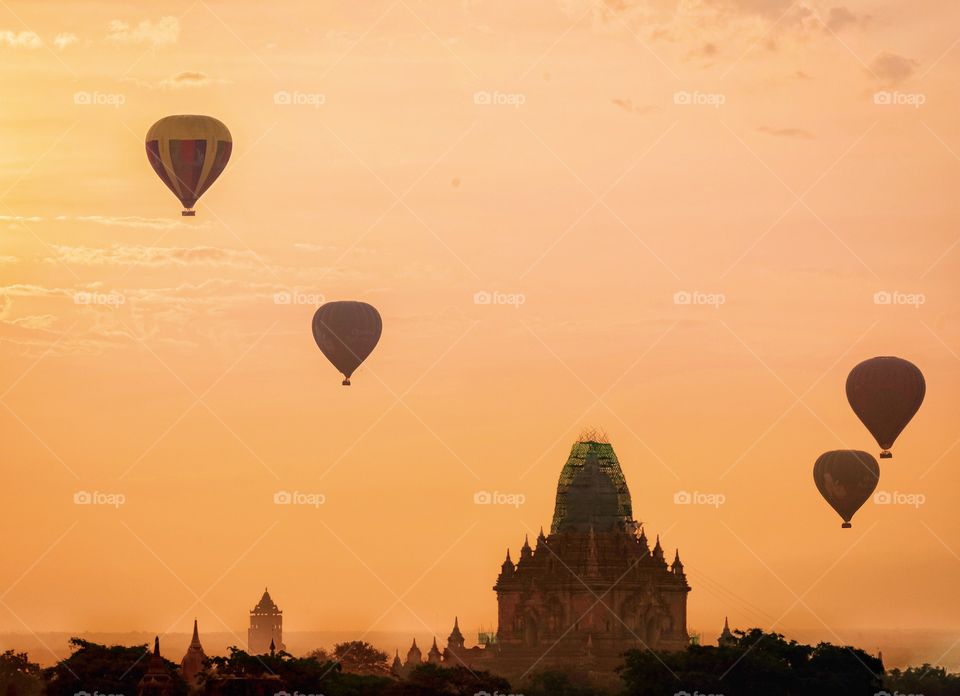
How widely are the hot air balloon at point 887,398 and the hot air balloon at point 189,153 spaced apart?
38514 millimetres

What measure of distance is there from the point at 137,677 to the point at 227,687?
8909mm

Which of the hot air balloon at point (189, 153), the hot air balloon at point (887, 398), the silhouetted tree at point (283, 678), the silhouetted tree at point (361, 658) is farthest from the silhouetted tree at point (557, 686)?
the hot air balloon at point (189, 153)

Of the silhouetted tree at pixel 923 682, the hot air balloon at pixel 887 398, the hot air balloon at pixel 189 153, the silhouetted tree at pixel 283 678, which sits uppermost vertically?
the hot air balloon at pixel 189 153

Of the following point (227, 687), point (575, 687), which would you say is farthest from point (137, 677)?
point (575, 687)

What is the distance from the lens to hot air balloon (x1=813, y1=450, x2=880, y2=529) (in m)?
179

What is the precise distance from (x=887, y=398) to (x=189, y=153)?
134ft

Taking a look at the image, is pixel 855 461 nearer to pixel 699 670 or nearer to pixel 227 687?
pixel 699 670

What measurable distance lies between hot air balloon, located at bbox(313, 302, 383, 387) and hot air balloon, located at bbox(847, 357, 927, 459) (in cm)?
2519

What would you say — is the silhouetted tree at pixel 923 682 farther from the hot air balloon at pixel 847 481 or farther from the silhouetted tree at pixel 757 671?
the hot air balloon at pixel 847 481

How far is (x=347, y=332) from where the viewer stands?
15538 cm

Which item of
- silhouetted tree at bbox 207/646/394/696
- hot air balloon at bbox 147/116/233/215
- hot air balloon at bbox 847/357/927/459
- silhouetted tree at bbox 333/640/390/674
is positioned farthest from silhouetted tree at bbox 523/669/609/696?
hot air balloon at bbox 147/116/233/215

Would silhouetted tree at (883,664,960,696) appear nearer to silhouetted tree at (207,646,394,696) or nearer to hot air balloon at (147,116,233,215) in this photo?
silhouetted tree at (207,646,394,696)

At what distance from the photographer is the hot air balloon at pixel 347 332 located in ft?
508

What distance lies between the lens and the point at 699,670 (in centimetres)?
16738
